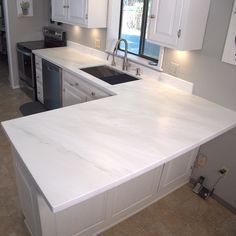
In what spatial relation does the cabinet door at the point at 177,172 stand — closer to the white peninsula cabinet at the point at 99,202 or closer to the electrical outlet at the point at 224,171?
the white peninsula cabinet at the point at 99,202

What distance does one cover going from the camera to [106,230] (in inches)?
77.7

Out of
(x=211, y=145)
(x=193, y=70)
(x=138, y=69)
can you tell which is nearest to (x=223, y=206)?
(x=211, y=145)

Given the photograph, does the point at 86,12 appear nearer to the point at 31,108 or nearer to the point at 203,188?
the point at 31,108

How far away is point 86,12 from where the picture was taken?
283cm

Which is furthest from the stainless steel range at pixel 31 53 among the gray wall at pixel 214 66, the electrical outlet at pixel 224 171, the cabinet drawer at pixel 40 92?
the electrical outlet at pixel 224 171

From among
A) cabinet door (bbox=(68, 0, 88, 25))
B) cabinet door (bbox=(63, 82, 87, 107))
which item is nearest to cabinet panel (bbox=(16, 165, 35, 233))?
cabinet door (bbox=(63, 82, 87, 107))

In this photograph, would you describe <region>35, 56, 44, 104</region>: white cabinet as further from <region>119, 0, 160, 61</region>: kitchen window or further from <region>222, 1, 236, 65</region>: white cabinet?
<region>222, 1, 236, 65</region>: white cabinet

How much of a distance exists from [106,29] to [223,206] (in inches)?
92.2

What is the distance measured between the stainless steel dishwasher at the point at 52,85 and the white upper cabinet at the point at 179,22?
4.57 feet

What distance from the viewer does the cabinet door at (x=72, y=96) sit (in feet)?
8.84

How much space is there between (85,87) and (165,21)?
3.40 feet

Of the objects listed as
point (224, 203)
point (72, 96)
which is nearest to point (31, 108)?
point (72, 96)

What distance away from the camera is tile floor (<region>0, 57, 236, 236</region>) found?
200 cm

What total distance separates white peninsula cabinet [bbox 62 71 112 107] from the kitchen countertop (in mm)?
270
